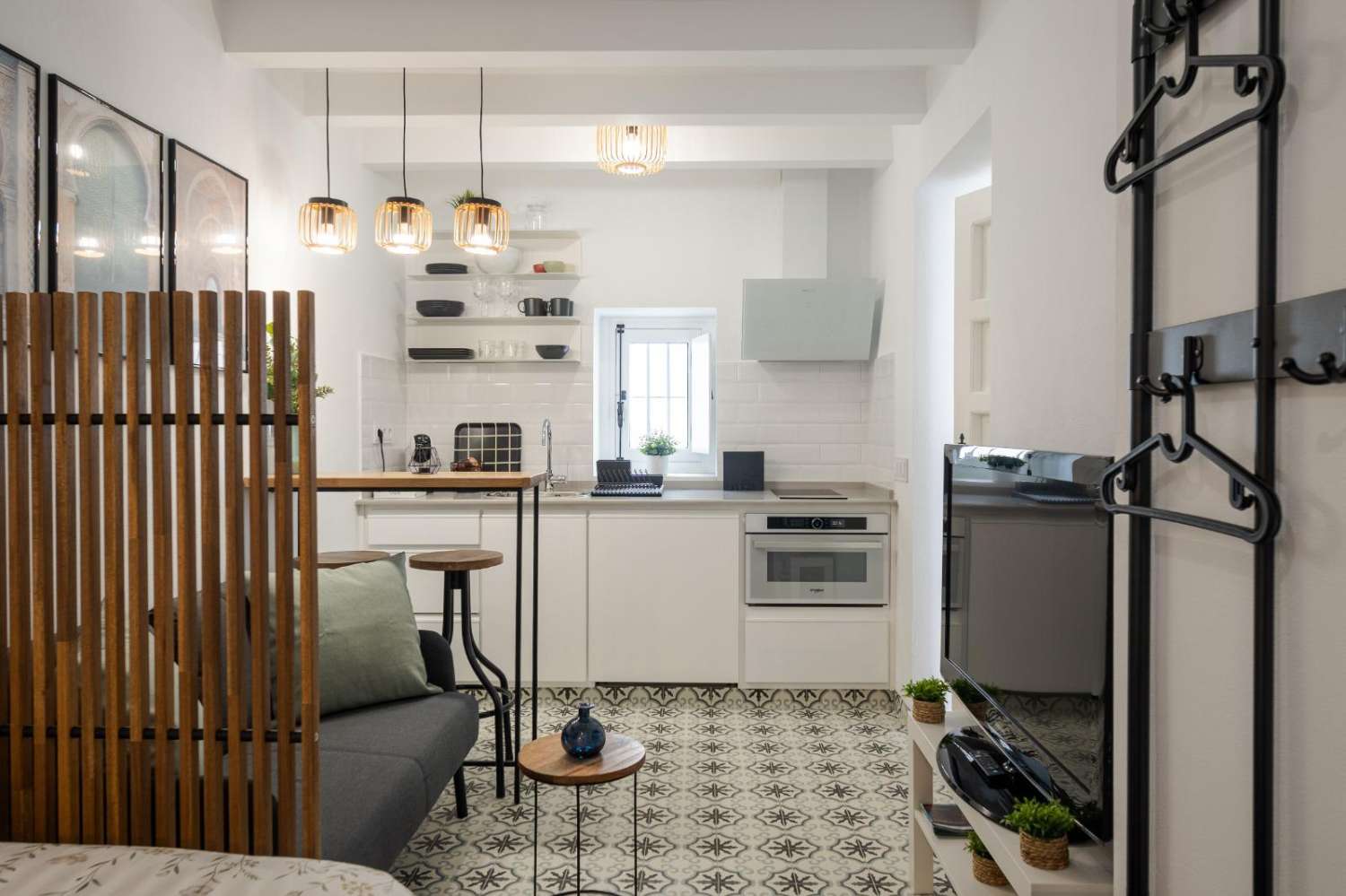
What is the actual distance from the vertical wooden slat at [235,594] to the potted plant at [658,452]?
3339 millimetres

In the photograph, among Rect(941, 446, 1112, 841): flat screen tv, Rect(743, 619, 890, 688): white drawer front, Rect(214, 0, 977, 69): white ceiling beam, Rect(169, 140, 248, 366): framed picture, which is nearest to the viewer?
Rect(941, 446, 1112, 841): flat screen tv

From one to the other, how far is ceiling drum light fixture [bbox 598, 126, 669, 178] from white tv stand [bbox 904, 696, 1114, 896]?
8.05 ft

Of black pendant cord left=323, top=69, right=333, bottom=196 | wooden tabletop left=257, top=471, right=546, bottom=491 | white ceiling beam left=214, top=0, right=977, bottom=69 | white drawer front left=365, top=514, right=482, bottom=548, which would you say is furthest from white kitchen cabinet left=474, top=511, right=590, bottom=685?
white ceiling beam left=214, top=0, right=977, bottom=69

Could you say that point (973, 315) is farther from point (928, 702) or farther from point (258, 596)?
point (258, 596)

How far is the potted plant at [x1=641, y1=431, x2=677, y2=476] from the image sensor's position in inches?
192

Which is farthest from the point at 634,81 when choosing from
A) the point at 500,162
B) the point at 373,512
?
the point at 373,512

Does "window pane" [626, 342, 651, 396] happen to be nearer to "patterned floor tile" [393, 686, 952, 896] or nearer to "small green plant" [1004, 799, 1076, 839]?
"patterned floor tile" [393, 686, 952, 896]

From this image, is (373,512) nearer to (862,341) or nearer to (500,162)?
(500,162)

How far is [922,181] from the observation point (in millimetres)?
3566

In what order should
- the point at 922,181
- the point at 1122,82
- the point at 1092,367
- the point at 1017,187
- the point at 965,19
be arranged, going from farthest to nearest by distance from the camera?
1. the point at 922,181
2. the point at 965,19
3. the point at 1017,187
4. the point at 1092,367
5. the point at 1122,82

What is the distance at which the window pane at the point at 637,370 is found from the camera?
5.13m

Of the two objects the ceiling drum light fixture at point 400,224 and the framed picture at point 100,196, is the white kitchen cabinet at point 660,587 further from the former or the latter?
the framed picture at point 100,196

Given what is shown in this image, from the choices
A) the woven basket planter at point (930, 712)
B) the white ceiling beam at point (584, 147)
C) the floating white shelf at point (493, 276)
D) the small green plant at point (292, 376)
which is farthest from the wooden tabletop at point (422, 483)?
the floating white shelf at point (493, 276)

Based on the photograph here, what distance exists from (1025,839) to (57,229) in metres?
2.55
